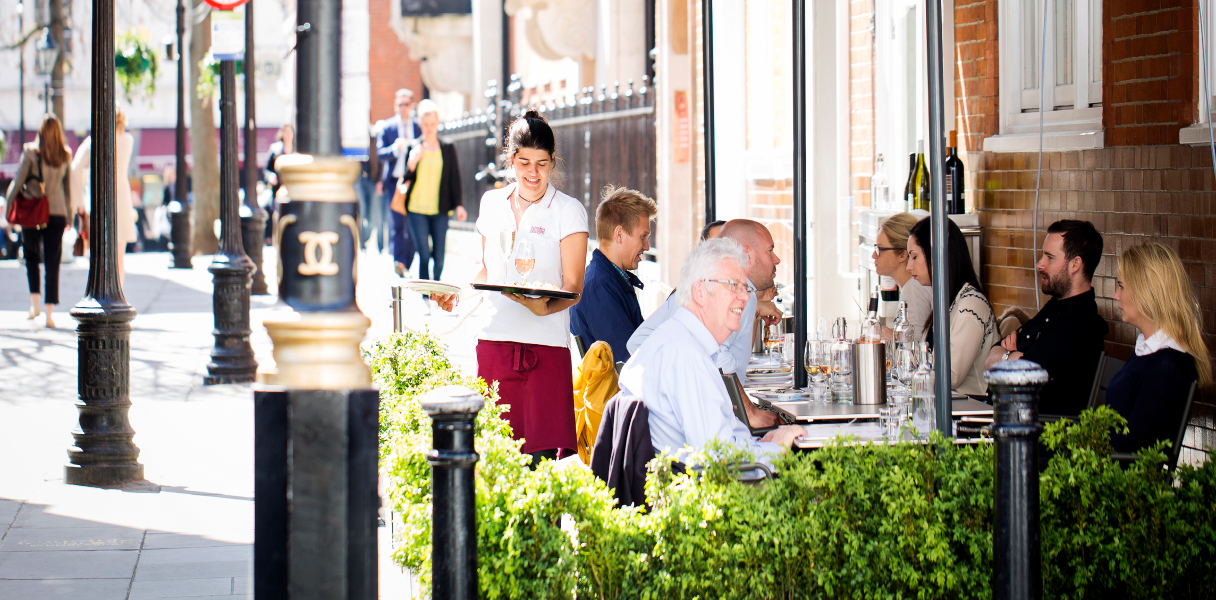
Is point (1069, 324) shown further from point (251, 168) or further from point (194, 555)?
point (251, 168)

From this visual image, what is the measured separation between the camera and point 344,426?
269 cm

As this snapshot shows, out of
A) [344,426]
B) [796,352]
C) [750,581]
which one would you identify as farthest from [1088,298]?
[344,426]

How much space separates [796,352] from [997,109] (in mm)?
2414

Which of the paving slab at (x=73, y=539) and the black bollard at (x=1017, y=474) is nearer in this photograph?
the black bollard at (x=1017, y=474)

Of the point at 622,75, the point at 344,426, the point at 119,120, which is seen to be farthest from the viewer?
the point at 622,75

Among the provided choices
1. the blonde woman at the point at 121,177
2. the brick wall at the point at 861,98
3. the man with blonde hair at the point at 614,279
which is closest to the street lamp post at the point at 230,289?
the blonde woman at the point at 121,177

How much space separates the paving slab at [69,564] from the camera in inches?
205

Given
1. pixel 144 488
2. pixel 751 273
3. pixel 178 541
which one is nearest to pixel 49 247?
pixel 144 488

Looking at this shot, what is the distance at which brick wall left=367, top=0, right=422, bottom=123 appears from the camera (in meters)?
38.9

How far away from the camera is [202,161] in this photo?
2262cm

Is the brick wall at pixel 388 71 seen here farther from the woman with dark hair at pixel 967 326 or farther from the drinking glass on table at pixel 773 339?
the woman with dark hair at pixel 967 326

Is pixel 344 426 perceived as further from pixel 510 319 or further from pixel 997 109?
pixel 997 109

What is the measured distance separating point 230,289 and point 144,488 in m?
3.65

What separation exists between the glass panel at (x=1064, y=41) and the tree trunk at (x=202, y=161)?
18127 millimetres
